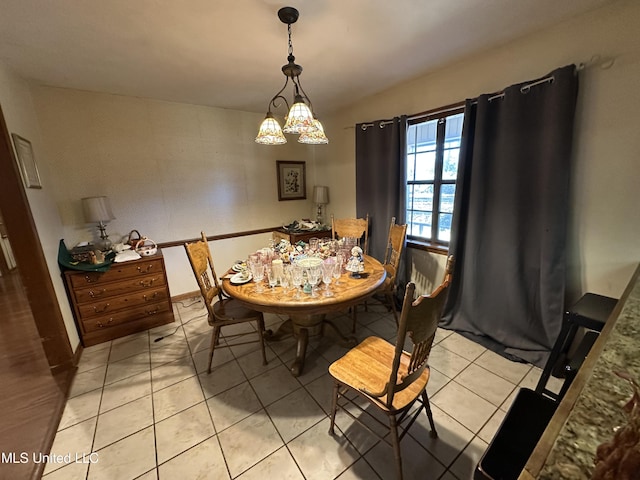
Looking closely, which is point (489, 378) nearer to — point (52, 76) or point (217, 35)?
point (217, 35)

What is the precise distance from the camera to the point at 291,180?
3801mm

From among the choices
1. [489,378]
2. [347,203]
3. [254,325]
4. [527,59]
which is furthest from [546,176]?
[254,325]

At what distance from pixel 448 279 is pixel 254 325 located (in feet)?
6.62

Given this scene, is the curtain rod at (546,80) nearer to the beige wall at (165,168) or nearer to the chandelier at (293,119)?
the chandelier at (293,119)

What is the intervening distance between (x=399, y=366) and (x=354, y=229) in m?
2.00

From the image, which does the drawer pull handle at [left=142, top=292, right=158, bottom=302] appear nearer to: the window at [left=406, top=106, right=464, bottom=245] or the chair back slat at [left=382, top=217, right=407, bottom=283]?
the chair back slat at [left=382, top=217, right=407, bottom=283]

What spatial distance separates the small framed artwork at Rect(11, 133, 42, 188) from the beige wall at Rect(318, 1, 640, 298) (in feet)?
11.5

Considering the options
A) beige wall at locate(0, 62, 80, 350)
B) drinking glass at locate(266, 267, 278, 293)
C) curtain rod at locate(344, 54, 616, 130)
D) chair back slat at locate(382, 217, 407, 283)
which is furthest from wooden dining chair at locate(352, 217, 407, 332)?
beige wall at locate(0, 62, 80, 350)

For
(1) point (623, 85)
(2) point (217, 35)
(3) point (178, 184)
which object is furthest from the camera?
(3) point (178, 184)

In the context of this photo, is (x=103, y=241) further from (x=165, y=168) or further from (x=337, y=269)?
(x=337, y=269)

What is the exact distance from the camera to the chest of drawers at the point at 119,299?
2.23 m

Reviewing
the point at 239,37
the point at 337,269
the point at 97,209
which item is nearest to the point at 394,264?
the point at 337,269

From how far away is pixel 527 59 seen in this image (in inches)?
70.4

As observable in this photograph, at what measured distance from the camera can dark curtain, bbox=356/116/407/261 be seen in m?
2.66
